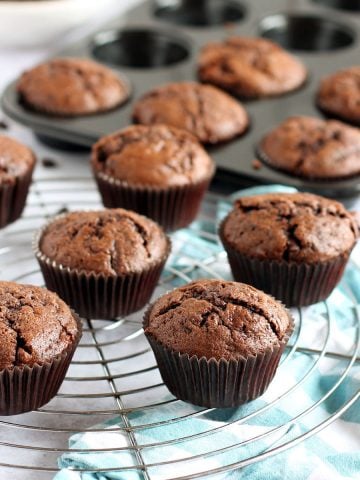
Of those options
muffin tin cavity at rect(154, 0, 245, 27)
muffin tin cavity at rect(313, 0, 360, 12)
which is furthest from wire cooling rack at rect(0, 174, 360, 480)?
muffin tin cavity at rect(313, 0, 360, 12)

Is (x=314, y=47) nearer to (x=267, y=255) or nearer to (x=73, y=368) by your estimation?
(x=267, y=255)

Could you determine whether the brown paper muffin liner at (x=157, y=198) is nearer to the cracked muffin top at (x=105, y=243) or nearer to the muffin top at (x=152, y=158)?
the muffin top at (x=152, y=158)

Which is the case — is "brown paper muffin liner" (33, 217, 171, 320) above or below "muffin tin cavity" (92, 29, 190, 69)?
above

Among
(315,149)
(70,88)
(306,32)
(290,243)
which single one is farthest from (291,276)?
(306,32)

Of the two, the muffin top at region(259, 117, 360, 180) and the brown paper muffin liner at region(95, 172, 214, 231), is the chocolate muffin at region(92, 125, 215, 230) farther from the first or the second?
the muffin top at region(259, 117, 360, 180)

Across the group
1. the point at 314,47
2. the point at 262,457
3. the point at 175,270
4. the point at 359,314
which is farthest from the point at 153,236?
the point at 314,47

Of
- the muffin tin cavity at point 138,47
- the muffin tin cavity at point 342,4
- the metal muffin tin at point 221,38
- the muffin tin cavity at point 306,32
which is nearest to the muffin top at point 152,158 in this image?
the metal muffin tin at point 221,38
